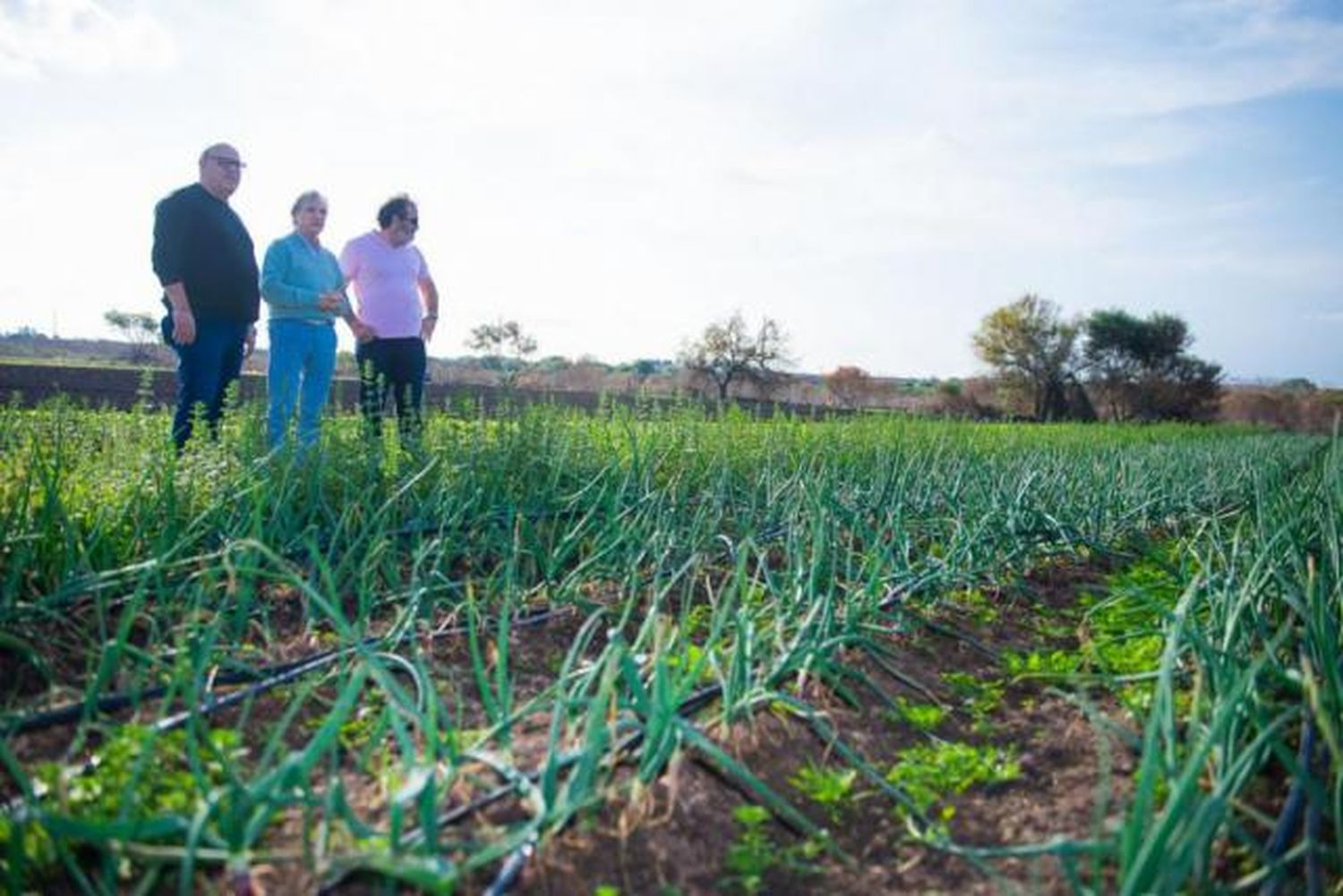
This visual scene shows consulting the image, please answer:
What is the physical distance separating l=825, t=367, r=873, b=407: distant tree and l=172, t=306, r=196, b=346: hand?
23.6 metres

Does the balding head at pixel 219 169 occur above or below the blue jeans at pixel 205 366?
above

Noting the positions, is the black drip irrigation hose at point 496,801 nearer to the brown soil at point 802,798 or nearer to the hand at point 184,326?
the brown soil at point 802,798

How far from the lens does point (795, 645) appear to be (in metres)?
1.49

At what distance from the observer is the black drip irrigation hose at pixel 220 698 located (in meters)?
1.37

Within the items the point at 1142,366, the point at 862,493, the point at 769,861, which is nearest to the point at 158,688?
the point at 769,861

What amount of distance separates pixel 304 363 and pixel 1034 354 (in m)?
26.1

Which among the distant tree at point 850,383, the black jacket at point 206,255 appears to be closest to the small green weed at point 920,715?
the black jacket at point 206,255

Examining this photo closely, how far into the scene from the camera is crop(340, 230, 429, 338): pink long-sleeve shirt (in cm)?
398

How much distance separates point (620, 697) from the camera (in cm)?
145

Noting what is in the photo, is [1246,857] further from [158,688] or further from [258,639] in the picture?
[258,639]

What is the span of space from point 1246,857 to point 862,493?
2035 mm

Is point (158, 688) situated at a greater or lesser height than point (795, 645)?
lesser

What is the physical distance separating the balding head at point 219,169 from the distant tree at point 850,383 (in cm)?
2340

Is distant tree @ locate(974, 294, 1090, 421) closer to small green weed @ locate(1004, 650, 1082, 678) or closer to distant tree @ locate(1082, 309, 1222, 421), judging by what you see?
distant tree @ locate(1082, 309, 1222, 421)
